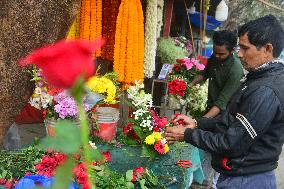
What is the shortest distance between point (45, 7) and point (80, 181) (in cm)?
118

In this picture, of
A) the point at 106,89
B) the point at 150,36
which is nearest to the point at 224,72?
the point at 150,36

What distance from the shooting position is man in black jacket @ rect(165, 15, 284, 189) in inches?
88.3

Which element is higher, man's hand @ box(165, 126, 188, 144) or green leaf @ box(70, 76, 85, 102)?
green leaf @ box(70, 76, 85, 102)

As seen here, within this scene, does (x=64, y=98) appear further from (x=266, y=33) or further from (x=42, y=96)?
(x=266, y=33)

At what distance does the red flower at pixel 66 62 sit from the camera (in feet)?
1.57

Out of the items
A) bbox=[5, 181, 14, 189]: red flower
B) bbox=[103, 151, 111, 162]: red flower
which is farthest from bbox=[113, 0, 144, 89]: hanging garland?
bbox=[5, 181, 14, 189]: red flower

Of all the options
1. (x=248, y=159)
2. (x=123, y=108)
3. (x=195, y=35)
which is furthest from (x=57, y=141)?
(x=195, y=35)

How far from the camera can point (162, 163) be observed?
337 cm

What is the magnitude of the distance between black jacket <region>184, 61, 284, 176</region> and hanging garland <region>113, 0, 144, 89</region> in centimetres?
205

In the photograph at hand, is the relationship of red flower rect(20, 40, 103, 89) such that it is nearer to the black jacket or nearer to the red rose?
the black jacket

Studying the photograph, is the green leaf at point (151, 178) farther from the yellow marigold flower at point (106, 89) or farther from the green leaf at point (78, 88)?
the green leaf at point (78, 88)

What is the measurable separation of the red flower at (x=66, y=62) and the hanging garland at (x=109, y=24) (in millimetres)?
4474

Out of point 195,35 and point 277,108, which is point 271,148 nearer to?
point 277,108

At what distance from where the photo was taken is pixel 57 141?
0.54 meters
